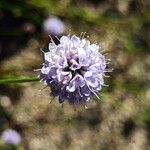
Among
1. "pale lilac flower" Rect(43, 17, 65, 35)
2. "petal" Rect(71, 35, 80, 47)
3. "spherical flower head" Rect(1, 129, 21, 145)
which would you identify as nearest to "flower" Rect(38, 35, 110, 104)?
"petal" Rect(71, 35, 80, 47)

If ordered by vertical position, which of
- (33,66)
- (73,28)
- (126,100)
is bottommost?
(126,100)

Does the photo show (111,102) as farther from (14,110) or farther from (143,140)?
(14,110)

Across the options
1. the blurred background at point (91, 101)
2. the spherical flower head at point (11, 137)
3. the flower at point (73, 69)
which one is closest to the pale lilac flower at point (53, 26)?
the blurred background at point (91, 101)

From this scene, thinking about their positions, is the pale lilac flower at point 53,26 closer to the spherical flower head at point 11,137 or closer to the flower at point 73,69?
the spherical flower head at point 11,137

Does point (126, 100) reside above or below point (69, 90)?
above

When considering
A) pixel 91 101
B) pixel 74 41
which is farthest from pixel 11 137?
pixel 74 41

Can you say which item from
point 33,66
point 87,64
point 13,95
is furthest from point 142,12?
point 87,64
